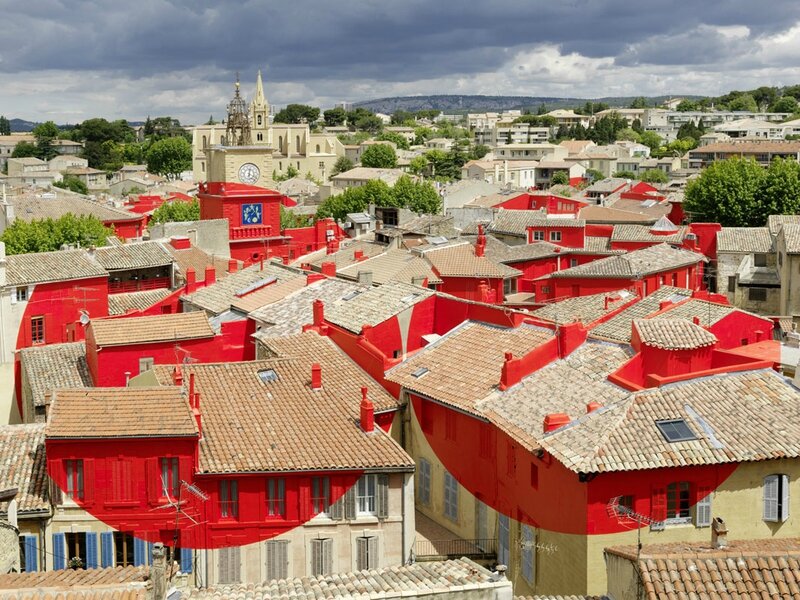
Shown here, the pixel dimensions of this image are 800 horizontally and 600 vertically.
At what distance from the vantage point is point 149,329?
36.8 m

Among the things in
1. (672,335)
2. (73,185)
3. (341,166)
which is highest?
(672,335)

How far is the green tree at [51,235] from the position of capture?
63.2 meters

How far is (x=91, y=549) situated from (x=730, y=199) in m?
64.2

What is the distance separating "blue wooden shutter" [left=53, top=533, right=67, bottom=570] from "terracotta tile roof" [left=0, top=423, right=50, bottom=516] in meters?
0.68

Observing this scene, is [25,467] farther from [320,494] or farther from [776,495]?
[776,495]

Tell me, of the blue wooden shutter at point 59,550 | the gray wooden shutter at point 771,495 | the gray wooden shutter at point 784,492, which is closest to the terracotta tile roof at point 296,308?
the blue wooden shutter at point 59,550

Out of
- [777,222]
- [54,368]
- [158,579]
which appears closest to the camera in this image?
[158,579]

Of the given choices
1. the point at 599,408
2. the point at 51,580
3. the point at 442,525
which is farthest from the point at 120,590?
the point at 442,525

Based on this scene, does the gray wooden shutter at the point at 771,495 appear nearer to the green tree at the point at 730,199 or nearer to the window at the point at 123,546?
the window at the point at 123,546

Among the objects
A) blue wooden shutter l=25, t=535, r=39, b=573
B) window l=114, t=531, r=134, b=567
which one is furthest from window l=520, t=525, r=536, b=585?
blue wooden shutter l=25, t=535, r=39, b=573

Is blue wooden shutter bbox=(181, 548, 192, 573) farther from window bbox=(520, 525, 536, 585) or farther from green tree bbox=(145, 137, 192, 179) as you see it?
green tree bbox=(145, 137, 192, 179)

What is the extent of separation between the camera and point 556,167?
143250 mm

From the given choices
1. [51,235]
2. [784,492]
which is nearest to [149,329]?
[784,492]

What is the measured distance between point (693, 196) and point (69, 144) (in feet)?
477
